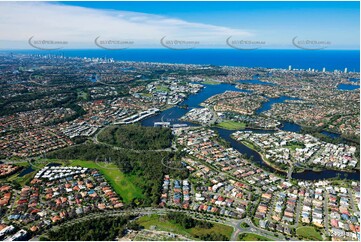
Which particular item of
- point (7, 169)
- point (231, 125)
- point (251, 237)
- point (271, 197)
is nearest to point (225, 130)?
point (231, 125)

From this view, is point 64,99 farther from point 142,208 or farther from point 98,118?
point 142,208

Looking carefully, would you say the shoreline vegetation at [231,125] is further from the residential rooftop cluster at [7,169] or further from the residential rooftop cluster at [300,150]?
the residential rooftop cluster at [7,169]

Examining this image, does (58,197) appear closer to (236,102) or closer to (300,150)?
(300,150)

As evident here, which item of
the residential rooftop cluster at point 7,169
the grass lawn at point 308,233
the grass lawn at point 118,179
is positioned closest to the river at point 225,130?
the grass lawn at point 308,233

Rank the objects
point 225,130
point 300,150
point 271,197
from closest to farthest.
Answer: point 271,197, point 300,150, point 225,130

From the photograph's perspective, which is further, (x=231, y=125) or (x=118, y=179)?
(x=231, y=125)

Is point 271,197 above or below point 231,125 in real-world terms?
below
